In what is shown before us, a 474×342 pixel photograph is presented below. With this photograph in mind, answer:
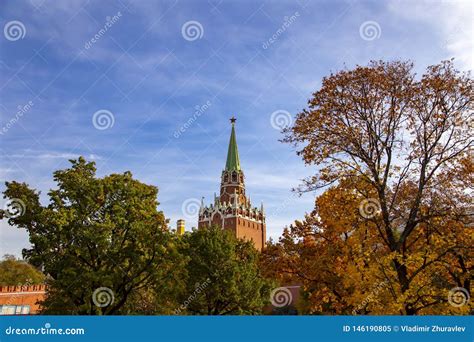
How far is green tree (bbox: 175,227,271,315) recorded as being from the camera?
3766 cm

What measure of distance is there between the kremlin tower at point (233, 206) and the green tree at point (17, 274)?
184 feet

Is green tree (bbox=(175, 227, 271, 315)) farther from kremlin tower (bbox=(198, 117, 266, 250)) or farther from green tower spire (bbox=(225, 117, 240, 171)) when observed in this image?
green tower spire (bbox=(225, 117, 240, 171))

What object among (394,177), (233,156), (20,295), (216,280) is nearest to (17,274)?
(20,295)

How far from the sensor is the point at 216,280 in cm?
3825

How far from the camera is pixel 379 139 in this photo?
15617mm

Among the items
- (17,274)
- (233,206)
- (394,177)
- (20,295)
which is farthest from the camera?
(233,206)

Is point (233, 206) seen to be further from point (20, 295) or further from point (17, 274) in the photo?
point (20, 295)

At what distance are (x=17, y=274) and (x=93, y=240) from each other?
155 ft

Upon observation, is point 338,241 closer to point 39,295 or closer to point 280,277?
point 280,277

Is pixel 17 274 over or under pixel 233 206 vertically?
under

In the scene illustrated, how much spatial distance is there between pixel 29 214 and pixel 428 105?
2046cm

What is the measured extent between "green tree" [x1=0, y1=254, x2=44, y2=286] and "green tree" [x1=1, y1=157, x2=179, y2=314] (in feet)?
135

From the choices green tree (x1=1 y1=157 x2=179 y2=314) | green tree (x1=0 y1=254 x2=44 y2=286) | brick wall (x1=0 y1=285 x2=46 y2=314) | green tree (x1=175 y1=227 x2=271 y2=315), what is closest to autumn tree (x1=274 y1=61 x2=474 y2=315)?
green tree (x1=1 y1=157 x2=179 y2=314)
